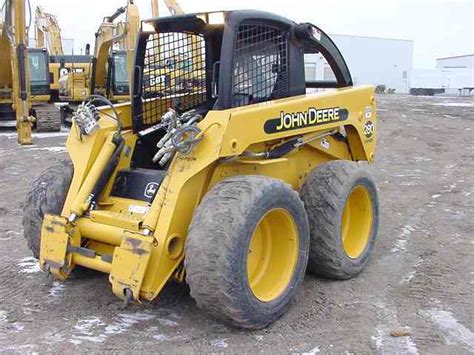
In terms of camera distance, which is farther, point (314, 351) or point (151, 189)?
point (151, 189)

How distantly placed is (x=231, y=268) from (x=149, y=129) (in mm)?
1665

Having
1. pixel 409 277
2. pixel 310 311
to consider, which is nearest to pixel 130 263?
pixel 310 311

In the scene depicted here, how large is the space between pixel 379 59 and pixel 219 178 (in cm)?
4864

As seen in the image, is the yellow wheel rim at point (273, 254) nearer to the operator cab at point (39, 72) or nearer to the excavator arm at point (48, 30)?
the operator cab at point (39, 72)

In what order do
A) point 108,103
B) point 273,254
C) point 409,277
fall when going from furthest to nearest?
1. point 409,277
2. point 108,103
3. point 273,254

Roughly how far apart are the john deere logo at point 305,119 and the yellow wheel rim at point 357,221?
61 cm

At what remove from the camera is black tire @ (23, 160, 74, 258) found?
13.8 feet

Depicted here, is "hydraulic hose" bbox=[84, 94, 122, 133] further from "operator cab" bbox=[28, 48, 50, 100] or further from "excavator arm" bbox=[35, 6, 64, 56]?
"excavator arm" bbox=[35, 6, 64, 56]

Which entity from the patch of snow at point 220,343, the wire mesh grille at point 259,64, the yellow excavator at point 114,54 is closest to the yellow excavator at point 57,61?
the yellow excavator at point 114,54

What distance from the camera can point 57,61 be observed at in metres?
19.9

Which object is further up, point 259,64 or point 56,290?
point 259,64

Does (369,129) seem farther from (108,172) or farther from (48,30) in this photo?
(48,30)

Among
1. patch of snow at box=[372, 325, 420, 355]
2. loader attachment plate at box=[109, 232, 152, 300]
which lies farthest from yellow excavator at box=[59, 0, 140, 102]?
patch of snow at box=[372, 325, 420, 355]

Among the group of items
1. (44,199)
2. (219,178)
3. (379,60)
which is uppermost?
(379,60)
